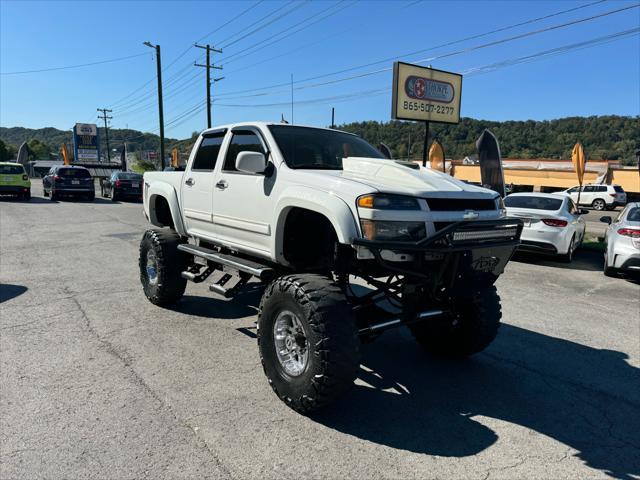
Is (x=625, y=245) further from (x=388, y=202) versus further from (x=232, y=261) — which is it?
(x=232, y=261)

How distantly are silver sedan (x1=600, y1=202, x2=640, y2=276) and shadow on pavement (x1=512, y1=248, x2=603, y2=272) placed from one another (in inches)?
43.3

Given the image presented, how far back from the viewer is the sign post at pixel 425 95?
19.3 metres

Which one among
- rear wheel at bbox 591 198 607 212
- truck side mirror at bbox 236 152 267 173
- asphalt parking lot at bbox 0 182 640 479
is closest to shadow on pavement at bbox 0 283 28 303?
asphalt parking lot at bbox 0 182 640 479

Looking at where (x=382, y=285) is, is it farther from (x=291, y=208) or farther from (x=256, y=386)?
(x=256, y=386)

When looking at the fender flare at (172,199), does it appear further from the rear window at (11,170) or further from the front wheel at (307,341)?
the rear window at (11,170)

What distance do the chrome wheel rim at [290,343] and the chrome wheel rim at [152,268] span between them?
2.77 m

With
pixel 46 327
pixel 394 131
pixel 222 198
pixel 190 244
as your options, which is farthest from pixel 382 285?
pixel 394 131

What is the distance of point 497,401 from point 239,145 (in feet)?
11.2

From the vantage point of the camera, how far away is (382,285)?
157 inches

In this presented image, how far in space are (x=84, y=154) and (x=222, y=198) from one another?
292 ft

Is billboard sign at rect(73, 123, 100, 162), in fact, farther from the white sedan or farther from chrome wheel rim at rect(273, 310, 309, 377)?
chrome wheel rim at rect(273, 310, 309, 377)

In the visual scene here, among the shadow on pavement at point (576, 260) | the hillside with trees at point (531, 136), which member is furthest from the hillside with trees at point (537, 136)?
the shadow on pavement at point (576, 260)

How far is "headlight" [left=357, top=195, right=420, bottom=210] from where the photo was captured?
310 cm

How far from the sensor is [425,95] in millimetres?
20344
